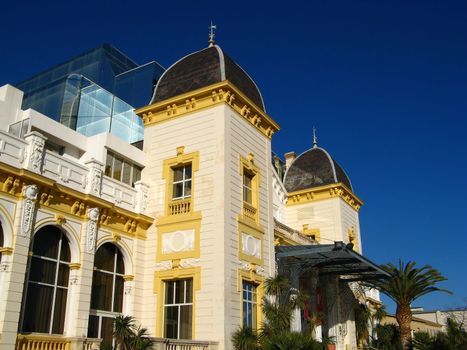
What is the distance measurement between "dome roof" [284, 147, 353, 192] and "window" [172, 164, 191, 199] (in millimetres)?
13616

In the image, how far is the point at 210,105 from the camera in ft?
70.7

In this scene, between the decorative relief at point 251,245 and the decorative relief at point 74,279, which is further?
the decorative relief at point 251,245

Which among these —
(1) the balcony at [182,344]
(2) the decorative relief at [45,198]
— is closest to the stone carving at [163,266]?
(1) the balcony at [182,344]

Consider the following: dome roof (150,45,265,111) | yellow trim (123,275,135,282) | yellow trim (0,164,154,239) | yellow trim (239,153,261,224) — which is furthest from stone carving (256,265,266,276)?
dome roof (150,45,265,111)

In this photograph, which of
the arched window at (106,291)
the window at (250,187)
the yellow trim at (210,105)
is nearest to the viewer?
the arched window at (106,291)

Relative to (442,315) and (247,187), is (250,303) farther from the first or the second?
(442,315)

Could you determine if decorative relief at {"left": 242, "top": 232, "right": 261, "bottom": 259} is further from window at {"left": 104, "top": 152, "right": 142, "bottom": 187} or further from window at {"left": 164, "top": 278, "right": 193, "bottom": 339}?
window at {"left": 104, "top": 152, "right": 142, "bottom": 187}

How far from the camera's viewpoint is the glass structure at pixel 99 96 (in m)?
30.9

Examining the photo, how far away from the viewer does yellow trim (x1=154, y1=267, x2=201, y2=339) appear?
18.9 meters

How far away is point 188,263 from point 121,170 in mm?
5308

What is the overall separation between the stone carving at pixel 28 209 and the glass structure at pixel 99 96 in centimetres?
1502

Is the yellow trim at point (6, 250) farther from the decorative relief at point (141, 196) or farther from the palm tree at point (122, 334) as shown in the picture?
the decorative relief at point (141, 196)

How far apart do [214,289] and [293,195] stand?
1613 cm

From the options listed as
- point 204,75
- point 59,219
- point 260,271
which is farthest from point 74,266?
point 204,75
